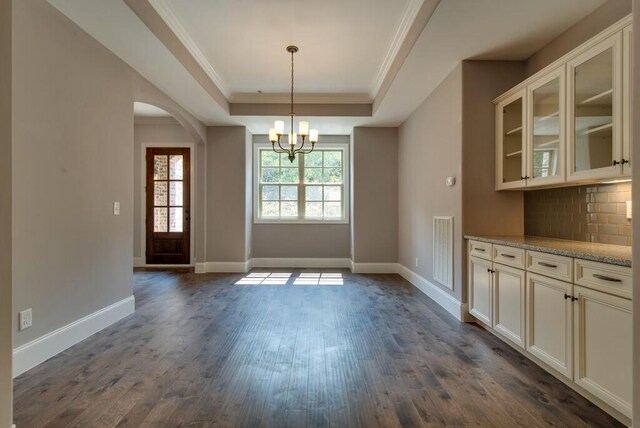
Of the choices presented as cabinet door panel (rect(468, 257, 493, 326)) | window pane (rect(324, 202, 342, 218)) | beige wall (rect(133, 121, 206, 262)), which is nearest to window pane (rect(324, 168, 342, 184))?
window pane (rect(324, 202, 342, 218))

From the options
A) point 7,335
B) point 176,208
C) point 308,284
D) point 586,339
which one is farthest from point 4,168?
point 176,208

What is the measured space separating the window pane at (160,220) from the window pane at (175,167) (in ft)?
2.29

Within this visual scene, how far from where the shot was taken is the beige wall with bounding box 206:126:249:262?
19.8 ft

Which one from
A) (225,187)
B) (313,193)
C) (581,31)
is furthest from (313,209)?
(581,31)

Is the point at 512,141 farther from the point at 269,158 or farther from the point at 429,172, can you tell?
the point at 269,158

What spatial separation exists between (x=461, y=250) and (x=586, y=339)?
158 cm

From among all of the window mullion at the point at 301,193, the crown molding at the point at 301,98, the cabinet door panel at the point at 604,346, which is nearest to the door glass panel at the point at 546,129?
the cabinet door panel at the point at 604,346

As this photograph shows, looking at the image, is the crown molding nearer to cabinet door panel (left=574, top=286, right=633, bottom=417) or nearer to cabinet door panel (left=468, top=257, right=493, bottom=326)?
cabinet door panel (left=468, top=257, right=493, bottom=326)

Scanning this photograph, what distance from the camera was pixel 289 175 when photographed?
22.0 feet

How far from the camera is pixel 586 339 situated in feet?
6.26

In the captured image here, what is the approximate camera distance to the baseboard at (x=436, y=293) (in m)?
3.50

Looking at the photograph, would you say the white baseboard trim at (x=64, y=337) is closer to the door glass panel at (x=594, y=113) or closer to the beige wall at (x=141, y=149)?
the beige wall at (x=141, y=149)

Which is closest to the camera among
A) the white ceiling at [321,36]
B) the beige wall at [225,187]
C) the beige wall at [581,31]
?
the beige wall at [581,31]

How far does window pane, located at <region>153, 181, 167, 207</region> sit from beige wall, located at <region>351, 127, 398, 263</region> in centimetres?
379
